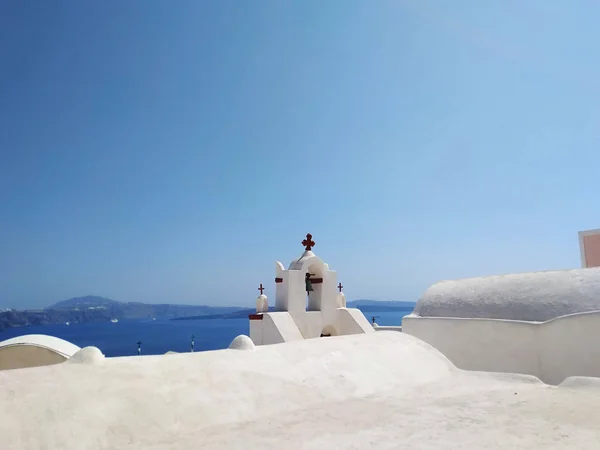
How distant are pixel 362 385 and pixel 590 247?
11783 millimetres

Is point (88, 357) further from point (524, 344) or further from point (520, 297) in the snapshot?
point (520, 297)

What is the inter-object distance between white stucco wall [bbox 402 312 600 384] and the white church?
0.02 m

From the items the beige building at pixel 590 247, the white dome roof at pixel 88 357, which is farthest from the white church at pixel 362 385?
the beige building at pixel 590 247

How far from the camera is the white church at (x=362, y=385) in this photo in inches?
191

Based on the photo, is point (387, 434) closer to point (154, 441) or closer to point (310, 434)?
point (310, 434)

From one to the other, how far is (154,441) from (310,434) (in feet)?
6.04

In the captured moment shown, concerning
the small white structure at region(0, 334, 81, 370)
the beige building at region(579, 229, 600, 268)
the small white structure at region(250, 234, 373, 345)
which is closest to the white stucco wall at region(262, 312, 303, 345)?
the small white structure at region(250, 234, 373, 345)

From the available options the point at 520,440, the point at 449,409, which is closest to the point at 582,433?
the point at 520,440

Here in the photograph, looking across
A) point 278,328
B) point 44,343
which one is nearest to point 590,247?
point 278,328

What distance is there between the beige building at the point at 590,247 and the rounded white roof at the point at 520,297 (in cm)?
584

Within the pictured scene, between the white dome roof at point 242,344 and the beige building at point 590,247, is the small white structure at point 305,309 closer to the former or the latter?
the white dome roof at point 242,344

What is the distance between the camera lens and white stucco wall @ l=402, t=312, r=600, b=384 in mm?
8711

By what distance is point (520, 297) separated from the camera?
10109 millimetres

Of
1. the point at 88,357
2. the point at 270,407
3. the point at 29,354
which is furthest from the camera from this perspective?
the point at 29,354
